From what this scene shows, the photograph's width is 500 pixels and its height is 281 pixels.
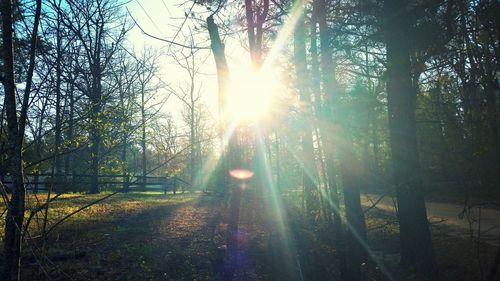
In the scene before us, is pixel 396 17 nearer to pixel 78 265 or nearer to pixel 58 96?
pixel 58 96

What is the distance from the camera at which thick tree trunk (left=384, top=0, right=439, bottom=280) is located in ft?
21.4

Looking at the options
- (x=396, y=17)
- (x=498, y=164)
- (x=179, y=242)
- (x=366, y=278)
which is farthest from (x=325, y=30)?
(x=179, y=242)

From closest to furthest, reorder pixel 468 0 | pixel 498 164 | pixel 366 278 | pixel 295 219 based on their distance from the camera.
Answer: pixel 498 164, pixel 468 0, pixel 366 278, pixel 295 219

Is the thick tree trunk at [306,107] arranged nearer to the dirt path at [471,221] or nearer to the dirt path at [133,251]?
the dirt path at [471,221]

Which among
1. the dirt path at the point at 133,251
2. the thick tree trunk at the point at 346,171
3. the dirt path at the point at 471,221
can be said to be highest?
the thick tree trunk at the point at 346,171

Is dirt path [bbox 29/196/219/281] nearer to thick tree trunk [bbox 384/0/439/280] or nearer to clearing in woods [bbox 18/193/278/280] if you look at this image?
clearing in woods [bbox 18/193/278/280]

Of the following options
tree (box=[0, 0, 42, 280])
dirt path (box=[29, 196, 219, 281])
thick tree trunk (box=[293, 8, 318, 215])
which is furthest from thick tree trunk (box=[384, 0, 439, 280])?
tree (box=[0, 0, 42, 280])

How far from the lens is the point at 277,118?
1346cm

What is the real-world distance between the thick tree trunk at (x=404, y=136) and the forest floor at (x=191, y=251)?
0.95 m

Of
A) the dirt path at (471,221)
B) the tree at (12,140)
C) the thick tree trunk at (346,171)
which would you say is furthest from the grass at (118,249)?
the dirt path at (471,221)

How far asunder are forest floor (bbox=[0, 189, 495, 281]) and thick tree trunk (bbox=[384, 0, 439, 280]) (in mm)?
947

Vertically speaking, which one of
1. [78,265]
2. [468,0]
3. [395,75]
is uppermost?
[468,0]

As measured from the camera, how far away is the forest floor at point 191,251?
645 cm

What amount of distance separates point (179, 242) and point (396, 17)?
6.61 m
